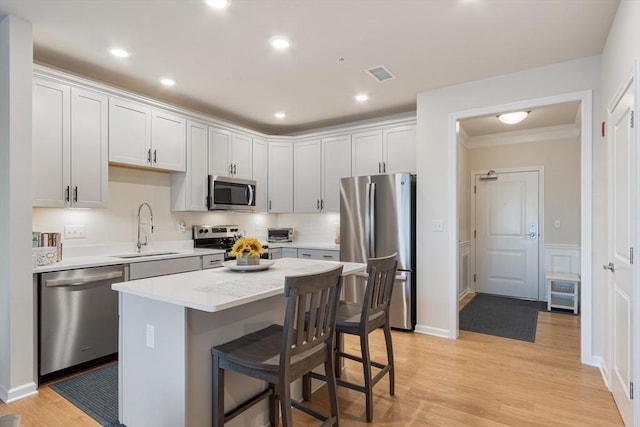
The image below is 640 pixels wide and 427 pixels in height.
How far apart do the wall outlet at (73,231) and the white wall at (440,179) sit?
347cm

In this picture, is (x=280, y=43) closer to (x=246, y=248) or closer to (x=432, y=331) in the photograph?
(x=246, y=248)

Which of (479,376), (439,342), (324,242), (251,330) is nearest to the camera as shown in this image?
(251,330)

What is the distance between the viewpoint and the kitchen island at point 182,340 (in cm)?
172

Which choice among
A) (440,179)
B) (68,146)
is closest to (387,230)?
(440,179)

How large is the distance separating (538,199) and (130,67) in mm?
5745

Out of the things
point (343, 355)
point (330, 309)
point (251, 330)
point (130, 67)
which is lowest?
point (343, 355)

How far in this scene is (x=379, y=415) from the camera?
7.39 ft

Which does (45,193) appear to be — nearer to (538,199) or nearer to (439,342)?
(439,342)

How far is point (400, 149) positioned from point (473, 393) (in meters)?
2.79

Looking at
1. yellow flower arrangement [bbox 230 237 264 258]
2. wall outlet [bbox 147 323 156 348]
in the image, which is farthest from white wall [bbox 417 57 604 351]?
wall outlet [bbox 147 323 156 348]

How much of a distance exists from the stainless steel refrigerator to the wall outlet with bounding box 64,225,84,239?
9.09ft

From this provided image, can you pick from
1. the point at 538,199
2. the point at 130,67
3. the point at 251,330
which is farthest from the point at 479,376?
the point at 130,67

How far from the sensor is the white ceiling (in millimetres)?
2336

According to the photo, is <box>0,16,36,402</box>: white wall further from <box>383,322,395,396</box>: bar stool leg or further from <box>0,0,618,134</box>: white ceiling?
<box>383,322,395,396</box>: bar stool leg
